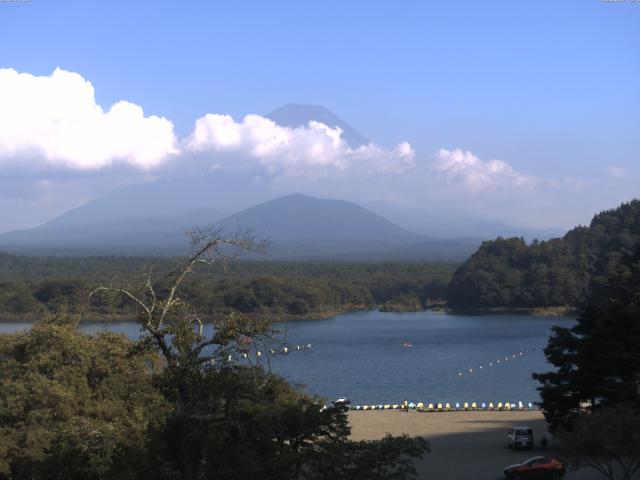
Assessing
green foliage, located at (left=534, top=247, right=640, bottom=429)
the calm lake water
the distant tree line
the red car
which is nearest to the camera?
the distant tree line

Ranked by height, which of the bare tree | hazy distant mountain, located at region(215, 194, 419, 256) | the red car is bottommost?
the red car

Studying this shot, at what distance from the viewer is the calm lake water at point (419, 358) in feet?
78.7

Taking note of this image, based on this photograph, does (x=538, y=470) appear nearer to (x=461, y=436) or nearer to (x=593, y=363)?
(x=593, y=363)

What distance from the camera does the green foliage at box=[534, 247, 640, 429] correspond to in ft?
40.6

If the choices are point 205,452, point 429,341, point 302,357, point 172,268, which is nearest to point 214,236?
point 172,268

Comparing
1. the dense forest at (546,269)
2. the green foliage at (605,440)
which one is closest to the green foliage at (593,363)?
the green foliage at (605,440)

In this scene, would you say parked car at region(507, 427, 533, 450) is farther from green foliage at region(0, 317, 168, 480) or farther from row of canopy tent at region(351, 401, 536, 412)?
green foliage at region(0, 317, 168, 480)

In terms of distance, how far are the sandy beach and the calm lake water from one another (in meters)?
1.89

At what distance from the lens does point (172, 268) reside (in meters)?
6.33

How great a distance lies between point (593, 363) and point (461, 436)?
3.54 m

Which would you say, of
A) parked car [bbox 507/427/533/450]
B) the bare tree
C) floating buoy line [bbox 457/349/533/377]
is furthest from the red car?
floating buoy line [bbox 457/349/533/377]

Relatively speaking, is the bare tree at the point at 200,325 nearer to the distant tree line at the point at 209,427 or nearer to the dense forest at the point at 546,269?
the distant tree line at the point at 209,427

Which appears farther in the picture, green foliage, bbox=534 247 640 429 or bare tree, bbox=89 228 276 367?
green foliage, bbox=534 247 640 429

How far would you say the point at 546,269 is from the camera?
5297 cm
